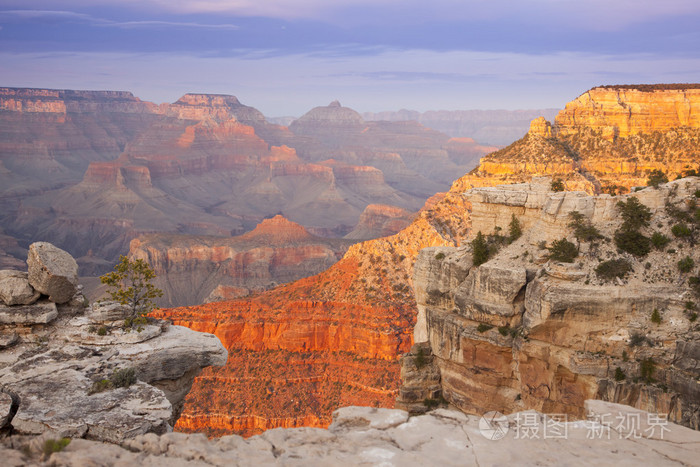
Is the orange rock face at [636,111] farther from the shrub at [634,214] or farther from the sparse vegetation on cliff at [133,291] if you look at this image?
Result: the sparse vegetation on cliff at [133,291]

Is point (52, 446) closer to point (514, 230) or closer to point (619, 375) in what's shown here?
point (619, 375)

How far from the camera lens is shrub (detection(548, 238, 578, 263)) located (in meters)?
26.9

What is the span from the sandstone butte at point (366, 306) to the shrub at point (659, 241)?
18.4 m

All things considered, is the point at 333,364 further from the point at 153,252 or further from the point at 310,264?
the point at 153,252

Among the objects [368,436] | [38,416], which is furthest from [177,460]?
[38,416]

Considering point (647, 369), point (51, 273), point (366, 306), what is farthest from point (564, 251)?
point (51, 273)

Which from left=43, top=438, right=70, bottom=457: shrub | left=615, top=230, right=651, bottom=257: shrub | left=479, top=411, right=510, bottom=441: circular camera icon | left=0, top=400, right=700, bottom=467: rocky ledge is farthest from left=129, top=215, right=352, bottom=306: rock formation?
left=43, top=438, right=70, bottom=457: shrub

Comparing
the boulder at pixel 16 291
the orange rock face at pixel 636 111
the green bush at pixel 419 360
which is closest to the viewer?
the boulder at pixel 16 291

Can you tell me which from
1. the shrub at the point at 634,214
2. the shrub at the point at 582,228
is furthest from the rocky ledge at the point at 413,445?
the shrub at the point at 634,214

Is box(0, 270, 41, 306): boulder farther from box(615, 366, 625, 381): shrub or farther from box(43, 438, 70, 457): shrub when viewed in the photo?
box(615, 366, 625, 381): shrub

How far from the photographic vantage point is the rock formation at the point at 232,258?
105812 millimetres

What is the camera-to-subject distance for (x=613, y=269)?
25719 millimetres

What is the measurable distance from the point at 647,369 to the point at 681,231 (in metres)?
6.53

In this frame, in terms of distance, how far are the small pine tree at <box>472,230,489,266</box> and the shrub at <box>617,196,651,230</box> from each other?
6.60m
